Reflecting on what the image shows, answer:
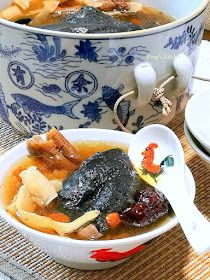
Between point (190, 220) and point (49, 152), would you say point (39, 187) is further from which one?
point (190, 220)

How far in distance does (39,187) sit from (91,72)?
19 centimetres

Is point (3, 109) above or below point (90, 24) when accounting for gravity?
below

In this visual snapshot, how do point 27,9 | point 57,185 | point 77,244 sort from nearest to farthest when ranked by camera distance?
point 77,244 → point 57,185 → point 27,9

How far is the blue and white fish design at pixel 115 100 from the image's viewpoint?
826 mm

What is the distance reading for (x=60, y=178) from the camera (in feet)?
2.42

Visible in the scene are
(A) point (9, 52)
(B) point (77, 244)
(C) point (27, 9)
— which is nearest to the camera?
(B) point (77, 244)

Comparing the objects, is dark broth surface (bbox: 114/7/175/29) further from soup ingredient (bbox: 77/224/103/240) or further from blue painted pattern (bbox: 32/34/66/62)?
soup ingredient (bbox: 77/224/103/240)

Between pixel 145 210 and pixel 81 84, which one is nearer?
pixel 145 210

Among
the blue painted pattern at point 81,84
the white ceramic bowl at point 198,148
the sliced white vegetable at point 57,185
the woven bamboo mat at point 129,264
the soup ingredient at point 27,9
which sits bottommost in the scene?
the woven bamboo mat at point 129,264

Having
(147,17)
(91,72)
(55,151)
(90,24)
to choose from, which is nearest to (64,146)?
(55,151)

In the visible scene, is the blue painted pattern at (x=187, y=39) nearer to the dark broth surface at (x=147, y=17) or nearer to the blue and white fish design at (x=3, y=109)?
the dark broth surface at (x=147, y=17)

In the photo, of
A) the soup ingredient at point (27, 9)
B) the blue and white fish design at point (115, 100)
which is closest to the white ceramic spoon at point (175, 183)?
the blue and white fish design at point (115, 100)

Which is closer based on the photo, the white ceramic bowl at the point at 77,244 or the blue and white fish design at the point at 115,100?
the white ceramic bowl at the point at 77,244

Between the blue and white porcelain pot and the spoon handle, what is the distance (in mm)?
202
